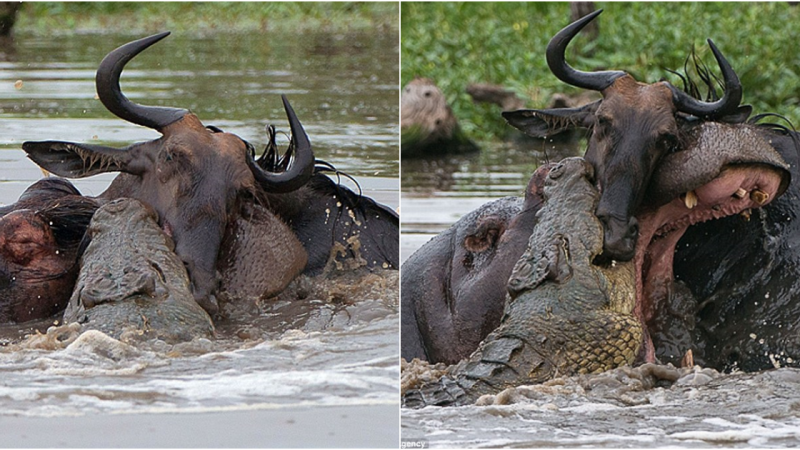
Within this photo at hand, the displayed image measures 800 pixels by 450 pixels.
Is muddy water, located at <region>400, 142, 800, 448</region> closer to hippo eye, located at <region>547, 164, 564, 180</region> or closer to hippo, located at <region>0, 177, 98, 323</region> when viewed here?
hippo eye, located at <region>547, 164, 564, 180</region>

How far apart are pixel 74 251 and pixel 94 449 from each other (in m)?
2.21

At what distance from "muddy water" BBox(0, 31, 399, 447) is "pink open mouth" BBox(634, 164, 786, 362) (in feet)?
3.66

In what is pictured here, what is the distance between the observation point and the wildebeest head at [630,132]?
5.86m

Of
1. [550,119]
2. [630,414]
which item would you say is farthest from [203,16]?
[630,414]

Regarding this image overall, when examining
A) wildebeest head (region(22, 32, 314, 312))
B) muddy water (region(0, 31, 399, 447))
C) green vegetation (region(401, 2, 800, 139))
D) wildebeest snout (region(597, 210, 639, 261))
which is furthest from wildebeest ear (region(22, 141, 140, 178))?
green vegetation (region(401, 2, 800, 139))

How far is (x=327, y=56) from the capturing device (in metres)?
21.5

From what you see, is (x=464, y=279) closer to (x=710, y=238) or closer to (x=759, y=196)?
(x=710, y=238)

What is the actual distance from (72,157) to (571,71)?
101 inches

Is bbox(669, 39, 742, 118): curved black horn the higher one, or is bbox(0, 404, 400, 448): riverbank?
bbox(669, 39, 742, 118): curved black horn

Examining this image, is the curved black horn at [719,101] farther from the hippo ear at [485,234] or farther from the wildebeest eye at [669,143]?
the hippo ear at [485,234]

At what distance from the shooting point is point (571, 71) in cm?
639

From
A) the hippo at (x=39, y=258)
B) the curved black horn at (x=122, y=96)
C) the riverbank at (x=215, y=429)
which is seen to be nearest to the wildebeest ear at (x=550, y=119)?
the curved black horn at (x=122, y=96)

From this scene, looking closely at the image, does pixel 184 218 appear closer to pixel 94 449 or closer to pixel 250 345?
pixel 250 345

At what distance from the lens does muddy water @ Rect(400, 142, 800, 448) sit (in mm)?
5180
